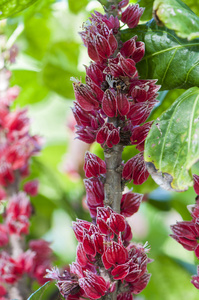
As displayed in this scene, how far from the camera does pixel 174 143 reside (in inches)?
16.1

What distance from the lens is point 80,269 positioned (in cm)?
43

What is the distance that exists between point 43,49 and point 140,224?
0.55m

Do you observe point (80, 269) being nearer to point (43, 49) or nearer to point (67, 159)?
point (67, 159)

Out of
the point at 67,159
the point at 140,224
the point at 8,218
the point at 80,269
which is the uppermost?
the point at 80,269

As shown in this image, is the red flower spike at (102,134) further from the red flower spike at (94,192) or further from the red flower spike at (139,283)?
the red flower spike at (139,283)

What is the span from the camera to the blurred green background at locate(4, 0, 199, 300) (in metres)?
0.94

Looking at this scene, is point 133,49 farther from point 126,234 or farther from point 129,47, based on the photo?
point 126,234

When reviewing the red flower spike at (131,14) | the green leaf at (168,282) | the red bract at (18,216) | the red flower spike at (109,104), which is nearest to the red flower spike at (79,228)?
the red flower spike at (109,104)

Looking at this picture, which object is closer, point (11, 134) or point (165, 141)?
point (165, 141)

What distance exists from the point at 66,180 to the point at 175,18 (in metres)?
A: 0.96

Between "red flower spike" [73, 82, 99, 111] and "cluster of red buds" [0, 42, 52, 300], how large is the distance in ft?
1.13

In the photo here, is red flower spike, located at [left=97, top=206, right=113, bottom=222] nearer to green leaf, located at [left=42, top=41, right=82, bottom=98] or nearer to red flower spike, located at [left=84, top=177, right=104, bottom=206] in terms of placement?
red flower spike, located at [left=84, top=177, right=104, bottom=206]

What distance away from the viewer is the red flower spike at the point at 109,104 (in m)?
0.42

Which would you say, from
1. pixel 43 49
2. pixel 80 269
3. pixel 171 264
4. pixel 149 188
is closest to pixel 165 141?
pixel 80 269
